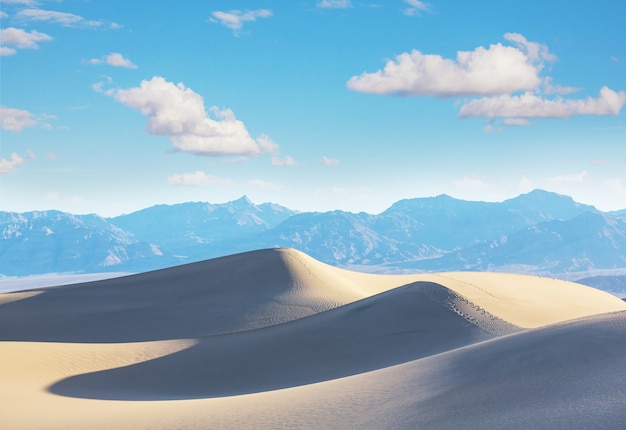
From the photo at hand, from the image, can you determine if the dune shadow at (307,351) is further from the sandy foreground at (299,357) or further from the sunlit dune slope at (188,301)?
the sunlit dune slope at (188,301)

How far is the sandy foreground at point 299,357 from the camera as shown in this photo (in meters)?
15.5

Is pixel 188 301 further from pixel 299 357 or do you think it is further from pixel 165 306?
pixel 299 357

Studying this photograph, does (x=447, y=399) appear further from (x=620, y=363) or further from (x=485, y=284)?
(x=485, y=284)

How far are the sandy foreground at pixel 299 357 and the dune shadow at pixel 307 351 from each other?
9cm

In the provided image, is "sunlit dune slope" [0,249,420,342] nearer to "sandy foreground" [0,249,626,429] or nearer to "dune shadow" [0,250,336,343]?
"dune shadow" [0,250,336,343]

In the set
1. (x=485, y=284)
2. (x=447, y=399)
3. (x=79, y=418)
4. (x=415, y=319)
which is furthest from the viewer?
(x=485, y=284)

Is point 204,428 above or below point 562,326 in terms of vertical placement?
below

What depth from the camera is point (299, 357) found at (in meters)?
29.9

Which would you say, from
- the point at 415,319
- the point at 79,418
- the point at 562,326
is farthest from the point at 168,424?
the point at 415,319

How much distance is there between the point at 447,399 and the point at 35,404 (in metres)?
11.6

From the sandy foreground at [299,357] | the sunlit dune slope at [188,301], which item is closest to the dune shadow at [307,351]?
the sandy foreground at [299,357]

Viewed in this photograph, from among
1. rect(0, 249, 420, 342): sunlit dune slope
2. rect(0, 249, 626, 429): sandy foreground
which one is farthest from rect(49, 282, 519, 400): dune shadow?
rect(0, 249, 420, 342): sunlit dune slope

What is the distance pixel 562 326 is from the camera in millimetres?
21422

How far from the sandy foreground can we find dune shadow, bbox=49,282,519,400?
3.6 inches
